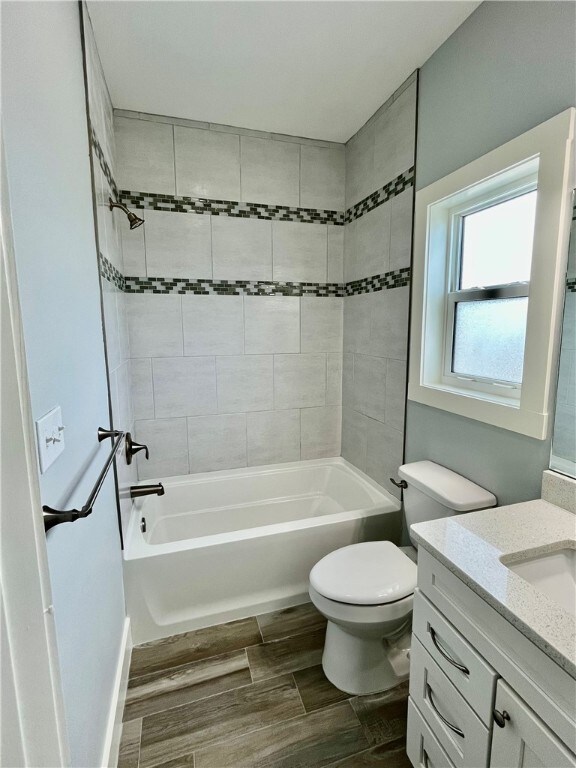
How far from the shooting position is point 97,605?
3.89ft

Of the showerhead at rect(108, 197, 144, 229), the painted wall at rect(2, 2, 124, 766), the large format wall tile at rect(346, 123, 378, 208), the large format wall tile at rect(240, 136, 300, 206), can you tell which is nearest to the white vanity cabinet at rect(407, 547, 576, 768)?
the painted wall at rect(2, 2, 124, 766)

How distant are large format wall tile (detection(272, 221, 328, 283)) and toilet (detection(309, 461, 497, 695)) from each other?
1.54 meters

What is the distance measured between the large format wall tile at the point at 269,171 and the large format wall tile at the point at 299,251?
184mm

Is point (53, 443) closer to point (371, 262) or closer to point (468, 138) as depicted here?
point (468, 138)

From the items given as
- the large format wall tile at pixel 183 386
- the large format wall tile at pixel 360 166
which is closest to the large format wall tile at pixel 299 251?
the large format wall tile at pixel 360 166

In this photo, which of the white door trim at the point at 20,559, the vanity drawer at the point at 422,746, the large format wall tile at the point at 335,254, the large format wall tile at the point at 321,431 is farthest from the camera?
the large format wall tile at the point at 321,431

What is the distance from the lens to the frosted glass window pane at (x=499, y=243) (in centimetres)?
141

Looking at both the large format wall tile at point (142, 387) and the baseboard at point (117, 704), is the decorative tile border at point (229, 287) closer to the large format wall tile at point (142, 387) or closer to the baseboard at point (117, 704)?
the large format wall tile at point (142, 387)

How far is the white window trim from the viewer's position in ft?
3.75

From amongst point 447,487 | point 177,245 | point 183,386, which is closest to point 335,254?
point 177,245

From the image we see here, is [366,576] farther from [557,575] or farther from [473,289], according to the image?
[473,289]

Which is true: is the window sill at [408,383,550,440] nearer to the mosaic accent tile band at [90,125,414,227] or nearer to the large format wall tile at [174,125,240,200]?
the mosaic accent tile band at [90,125,414,227]

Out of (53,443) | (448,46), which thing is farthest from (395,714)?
(448,46)

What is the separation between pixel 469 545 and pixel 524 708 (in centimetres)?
33
